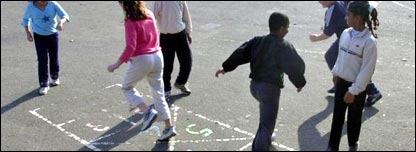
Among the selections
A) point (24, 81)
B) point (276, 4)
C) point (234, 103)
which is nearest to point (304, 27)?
point (276, 4)

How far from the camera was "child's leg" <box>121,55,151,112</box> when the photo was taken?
5352 millimetres

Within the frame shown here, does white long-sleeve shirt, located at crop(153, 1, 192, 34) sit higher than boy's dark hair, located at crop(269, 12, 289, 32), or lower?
lower

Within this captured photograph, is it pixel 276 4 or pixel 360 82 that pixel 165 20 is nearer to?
pixel 360 82

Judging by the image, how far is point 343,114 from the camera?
5066 mm

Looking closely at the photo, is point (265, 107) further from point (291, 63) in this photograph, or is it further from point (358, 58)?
point (358, 58)

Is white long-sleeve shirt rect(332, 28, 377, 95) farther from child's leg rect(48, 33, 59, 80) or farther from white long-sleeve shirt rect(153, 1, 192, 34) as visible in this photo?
child's leg rect(48, 33, 59, 80)

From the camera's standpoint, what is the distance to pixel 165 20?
20.9 feet

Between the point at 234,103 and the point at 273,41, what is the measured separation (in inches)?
87.7

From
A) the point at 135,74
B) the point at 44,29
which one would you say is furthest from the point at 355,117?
the point at 44,29

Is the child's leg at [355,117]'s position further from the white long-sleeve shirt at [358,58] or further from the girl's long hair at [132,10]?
the girl's long hair at [132,10]

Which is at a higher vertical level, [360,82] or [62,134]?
[360,82]

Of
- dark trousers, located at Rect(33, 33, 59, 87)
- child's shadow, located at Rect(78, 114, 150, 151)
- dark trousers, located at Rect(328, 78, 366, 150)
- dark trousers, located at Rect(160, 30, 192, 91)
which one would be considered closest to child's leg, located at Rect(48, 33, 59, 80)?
dark trousers, located at Rect(33, 33, 59, 87)

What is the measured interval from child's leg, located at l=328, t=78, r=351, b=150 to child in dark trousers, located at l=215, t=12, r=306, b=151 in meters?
0.39

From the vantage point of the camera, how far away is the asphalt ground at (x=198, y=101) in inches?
224
